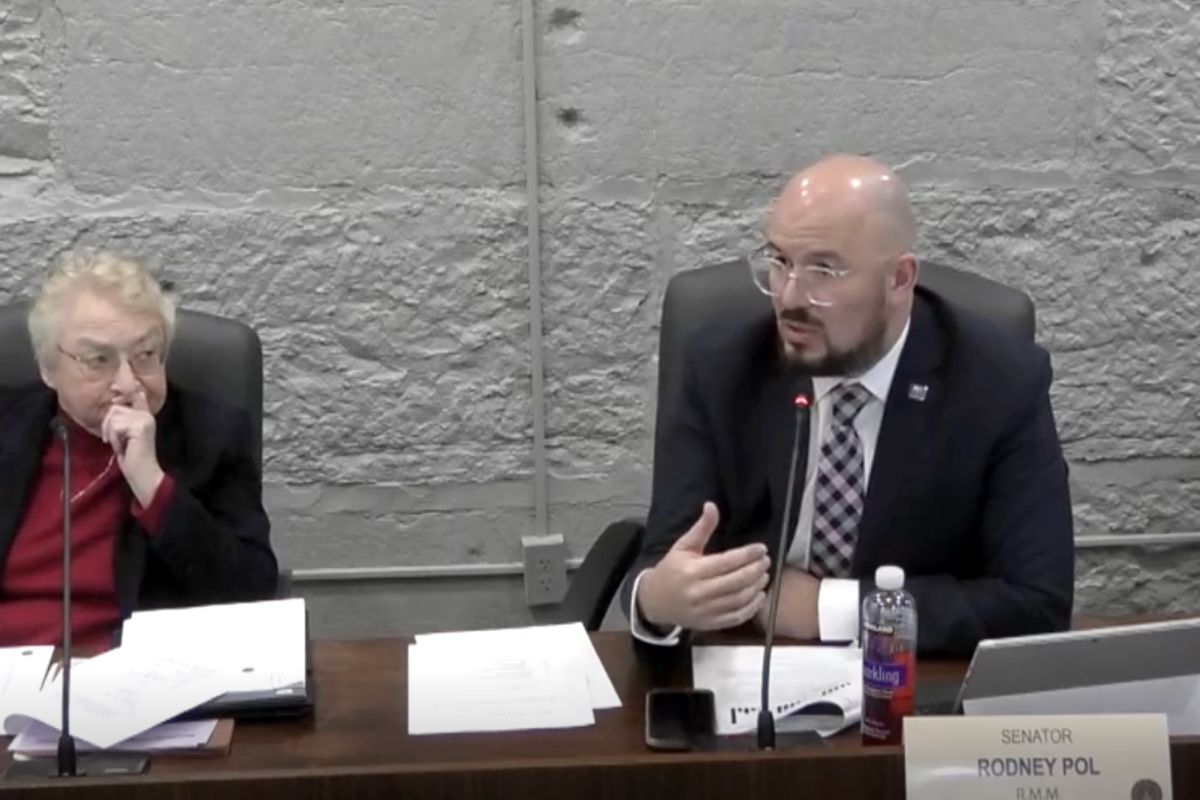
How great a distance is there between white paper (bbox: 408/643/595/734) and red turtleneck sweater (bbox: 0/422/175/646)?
1.78 ft

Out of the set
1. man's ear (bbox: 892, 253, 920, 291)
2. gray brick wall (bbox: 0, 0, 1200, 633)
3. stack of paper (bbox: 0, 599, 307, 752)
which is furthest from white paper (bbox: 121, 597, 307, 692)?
gray brick wall (bbox: 0, 0, 1200, 633)

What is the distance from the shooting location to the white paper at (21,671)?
1.82 metres

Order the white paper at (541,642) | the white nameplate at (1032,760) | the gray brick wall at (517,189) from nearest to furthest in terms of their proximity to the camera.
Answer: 1. the white nameplate at (1032,760)
2. the white paper at (541,642)
3. the gray brick wall at (517,189)

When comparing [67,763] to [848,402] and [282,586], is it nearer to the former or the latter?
[282,586]

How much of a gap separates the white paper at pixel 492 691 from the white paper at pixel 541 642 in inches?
0.5

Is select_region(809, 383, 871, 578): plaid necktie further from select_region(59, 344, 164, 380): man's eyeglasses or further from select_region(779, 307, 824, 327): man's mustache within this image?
select_region(59, 344, 164, 380): man's eyeglasses

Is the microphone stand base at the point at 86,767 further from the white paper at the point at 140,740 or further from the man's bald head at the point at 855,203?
the man's bald head at the point at 855,203

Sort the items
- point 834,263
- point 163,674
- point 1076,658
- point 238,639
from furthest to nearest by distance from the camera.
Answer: point 834,263 < point 238,639 < point 163,674 < point 1076,658

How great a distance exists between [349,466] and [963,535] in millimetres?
1286

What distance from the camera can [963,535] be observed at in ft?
7.25

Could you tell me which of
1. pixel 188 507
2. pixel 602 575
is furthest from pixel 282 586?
pixel 602 575

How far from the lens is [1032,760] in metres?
1.43

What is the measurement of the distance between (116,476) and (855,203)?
1069mm

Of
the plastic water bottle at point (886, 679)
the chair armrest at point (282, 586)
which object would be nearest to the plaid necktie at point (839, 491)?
the plastic water bottle at point (886, 679)
